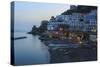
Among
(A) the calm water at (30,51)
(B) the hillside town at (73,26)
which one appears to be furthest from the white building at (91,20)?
(A) the calm water at (30,51)

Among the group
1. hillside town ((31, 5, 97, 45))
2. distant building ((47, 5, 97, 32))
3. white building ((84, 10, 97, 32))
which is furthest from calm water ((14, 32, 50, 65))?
white building ((84, 10, 97, 32))

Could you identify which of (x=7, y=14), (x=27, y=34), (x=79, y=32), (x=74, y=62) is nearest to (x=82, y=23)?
(x=79, y=32)

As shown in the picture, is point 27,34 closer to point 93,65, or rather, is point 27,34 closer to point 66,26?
point 66,26

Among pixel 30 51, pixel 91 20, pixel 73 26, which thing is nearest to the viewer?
pixel 30 51

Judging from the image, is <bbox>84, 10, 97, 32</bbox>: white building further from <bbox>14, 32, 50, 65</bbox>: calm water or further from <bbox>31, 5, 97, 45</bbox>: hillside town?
<bbox>14, 32, 50, 65</bbox>: calm water

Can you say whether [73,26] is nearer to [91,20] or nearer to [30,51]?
[91,20]

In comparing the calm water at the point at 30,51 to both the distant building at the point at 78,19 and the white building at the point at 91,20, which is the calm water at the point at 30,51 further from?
the white building at the point at 91,20

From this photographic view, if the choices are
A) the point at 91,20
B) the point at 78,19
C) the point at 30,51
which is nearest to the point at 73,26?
the point at 78,19

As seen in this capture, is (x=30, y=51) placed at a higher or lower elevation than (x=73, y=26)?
lower
